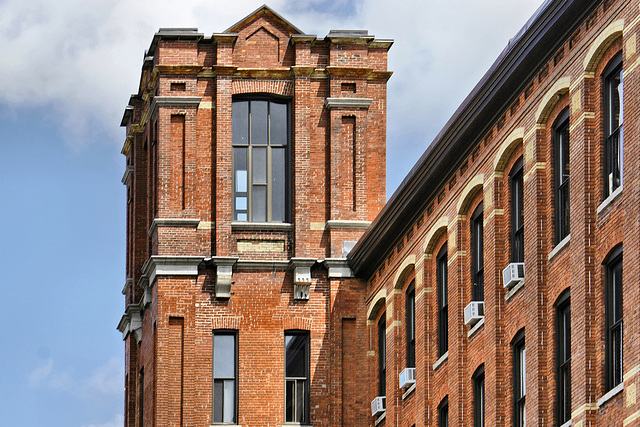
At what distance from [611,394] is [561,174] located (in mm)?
5793

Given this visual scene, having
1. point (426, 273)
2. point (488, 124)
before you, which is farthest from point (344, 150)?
point (488, 124)

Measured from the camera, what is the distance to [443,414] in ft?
143

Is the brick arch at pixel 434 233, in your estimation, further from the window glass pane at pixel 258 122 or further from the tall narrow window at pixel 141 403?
the tall narrow window at pixel 141 403

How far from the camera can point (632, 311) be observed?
104 ft

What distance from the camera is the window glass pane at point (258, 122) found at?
5294 centimetres

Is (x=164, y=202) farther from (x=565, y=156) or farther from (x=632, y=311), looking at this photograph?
(x=632, y=311)

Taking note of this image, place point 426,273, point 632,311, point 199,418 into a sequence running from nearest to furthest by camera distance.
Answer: point 632,311
point 426,273
point 199,418

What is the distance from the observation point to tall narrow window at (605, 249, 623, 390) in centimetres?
3269

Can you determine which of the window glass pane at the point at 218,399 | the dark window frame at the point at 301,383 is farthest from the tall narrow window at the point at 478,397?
the window glass pane at the point at 218,399

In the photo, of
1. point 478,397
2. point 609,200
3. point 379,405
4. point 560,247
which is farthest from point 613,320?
point 379,405

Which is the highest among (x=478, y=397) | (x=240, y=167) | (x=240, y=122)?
(x=240, y=122)

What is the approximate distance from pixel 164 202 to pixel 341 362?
669 cm

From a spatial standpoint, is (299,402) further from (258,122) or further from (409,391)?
(258,122)

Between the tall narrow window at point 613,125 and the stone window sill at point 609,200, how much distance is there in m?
0.25
